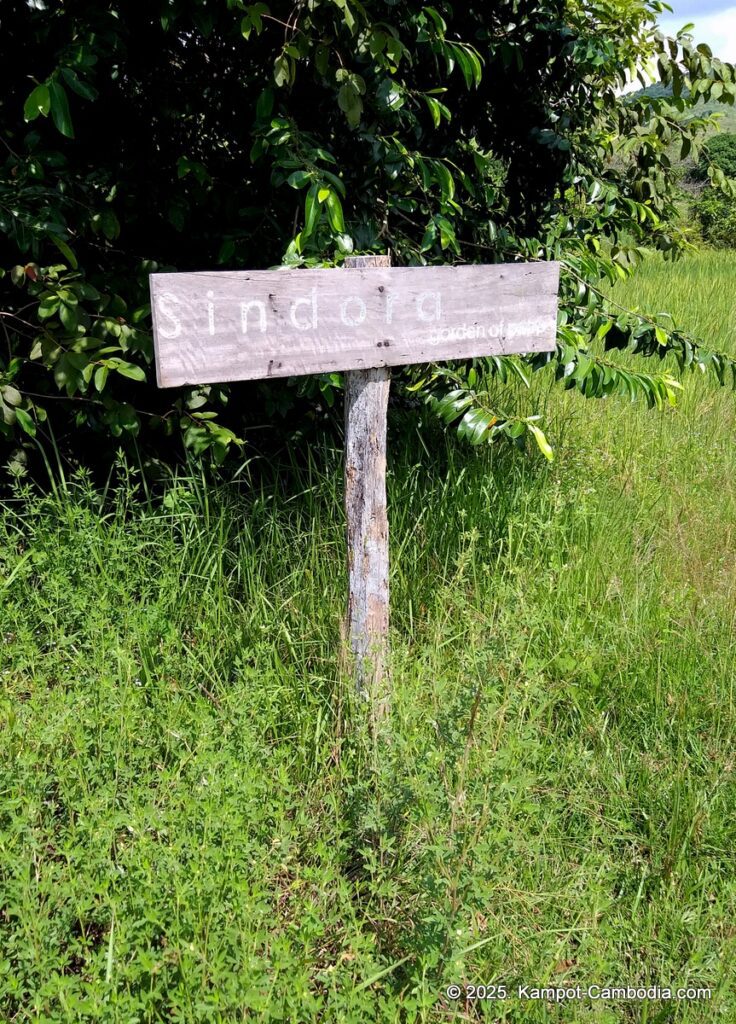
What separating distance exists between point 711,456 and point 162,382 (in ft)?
9.89

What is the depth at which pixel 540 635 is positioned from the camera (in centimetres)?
256

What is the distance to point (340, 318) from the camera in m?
1.93

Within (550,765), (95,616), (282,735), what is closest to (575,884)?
(550,765)

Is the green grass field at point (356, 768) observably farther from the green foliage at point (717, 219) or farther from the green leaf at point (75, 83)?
the green foliage at point (717, 219)

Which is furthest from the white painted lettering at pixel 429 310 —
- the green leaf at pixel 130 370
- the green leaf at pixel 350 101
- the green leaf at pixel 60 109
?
the green leaf at pixel 60 109

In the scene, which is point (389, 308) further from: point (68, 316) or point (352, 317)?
point (68, 316)

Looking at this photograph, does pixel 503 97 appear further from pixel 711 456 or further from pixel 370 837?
pixel 370 837

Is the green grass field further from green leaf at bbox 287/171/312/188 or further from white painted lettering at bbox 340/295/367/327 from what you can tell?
green leaf at bbox 287/171/312/188

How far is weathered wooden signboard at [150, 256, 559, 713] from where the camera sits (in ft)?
5.74

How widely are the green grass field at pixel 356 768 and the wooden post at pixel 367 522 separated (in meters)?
0.15

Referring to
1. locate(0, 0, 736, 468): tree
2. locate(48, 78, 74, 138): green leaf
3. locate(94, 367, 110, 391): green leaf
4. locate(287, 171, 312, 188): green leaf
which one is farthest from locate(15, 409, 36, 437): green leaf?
locate(287, 171, 312, 188): green leaf

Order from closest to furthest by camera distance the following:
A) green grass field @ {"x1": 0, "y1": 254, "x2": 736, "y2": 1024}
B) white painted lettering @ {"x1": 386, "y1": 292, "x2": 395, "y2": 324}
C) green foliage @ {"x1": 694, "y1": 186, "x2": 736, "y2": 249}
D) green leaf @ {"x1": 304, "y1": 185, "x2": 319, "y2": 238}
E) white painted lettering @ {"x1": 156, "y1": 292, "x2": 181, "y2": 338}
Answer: green grass field @ {"x1": 0, "y1": 254, "x2": 736, "y2": 1024} < white painted lettering @ {"x1": 156, "y1": 292, "x2": 181, "y2": 338} < white painted lettering @ {"x1": 386, "y1": 292, "x2": 395, "y2": 324} < green leaf @ {"x1": 304, "y1": 185, "x2": 319, "y2": 238} < green foliage @ {"x1": 694, "y1": 186, "x2": 736, "y2": 249}

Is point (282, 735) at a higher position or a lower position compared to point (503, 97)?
lower

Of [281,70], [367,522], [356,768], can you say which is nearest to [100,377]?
[367,522]
